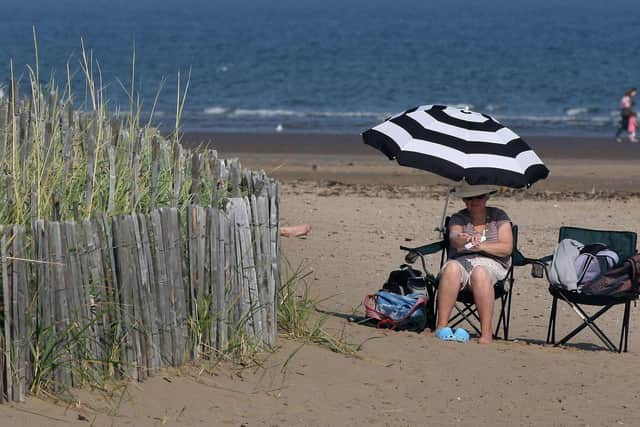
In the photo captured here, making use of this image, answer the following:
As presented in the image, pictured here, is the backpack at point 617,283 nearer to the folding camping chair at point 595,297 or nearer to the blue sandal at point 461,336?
the folding camping chair at point 595,297

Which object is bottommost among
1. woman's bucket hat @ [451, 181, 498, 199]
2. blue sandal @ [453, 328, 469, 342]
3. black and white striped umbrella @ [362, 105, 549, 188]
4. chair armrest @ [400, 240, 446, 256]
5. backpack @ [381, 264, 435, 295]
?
blue sandal @ [453, 328, 469, 342]

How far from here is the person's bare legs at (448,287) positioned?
659 cm

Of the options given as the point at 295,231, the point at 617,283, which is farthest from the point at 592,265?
the point at 295,231

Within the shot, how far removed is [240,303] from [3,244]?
4.84 feet

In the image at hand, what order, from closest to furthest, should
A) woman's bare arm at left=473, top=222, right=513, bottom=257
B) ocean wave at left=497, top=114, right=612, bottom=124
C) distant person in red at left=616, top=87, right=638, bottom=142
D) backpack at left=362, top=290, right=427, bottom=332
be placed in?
woman's bare arm at left=473, top=222, right=513, bottom=257 → backpack at left=362, top=290, right=427, bottom=332 → distant person in red at left=616, top=87, right=638, bottom=142 → ocean wave at left=497, top=114, right=612, bottom=124

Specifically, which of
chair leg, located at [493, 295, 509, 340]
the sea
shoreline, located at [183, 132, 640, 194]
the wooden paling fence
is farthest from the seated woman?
the sea

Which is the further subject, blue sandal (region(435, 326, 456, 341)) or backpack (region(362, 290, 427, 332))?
backpack (region(362, 290, 427, 332))

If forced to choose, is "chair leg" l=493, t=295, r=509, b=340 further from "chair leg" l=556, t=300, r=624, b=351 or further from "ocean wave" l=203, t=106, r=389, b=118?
"ocean wave" l=203, t=106, r=389, b=118

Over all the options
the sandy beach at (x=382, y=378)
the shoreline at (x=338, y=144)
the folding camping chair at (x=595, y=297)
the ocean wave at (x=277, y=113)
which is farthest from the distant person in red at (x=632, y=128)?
the folding camping chair at (x=595, y=297)

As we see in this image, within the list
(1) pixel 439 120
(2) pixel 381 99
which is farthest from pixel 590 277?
(2) pixel 381 99

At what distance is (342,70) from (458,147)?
130 ft

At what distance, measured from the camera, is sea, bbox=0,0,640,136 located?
97.6 feet

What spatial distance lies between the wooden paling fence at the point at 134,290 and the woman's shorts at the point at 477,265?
3.66ft

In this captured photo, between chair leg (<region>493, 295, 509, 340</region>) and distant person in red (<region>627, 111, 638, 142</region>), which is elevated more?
distant person in red (<region>627, 111, 638, 142</region>)
